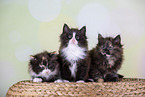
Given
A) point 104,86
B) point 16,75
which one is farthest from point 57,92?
point 16,75

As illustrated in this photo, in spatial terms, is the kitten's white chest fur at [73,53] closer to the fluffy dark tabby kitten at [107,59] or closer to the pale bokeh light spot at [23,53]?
the fluffy dark tabby kitten at [107,59]

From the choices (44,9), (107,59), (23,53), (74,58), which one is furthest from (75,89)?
(44,9)

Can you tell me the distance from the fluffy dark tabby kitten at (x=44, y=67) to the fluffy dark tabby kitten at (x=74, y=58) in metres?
0.07

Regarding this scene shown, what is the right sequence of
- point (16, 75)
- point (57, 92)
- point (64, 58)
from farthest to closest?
point (16, 75), point (64, 58), point (57, 92)

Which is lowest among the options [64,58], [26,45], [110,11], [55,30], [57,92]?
[57,92]

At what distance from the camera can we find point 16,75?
7.27 ft

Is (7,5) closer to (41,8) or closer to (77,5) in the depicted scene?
(41,8)

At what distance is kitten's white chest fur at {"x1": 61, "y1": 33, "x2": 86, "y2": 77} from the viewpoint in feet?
4.72

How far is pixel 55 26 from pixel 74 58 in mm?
913

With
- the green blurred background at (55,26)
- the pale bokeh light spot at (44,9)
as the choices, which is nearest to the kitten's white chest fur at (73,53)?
the green blurred background at (55,26)

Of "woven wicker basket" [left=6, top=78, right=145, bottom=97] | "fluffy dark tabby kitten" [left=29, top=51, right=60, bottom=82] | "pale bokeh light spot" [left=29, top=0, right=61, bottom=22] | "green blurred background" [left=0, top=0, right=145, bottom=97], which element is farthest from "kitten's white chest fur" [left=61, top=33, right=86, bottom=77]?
"pale bokeh light spot" [left=29, top=0, right=61, bottom=22]

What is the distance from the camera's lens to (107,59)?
4.83 feet

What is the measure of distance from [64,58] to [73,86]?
0.35m

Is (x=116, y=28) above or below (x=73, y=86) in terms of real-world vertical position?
above
